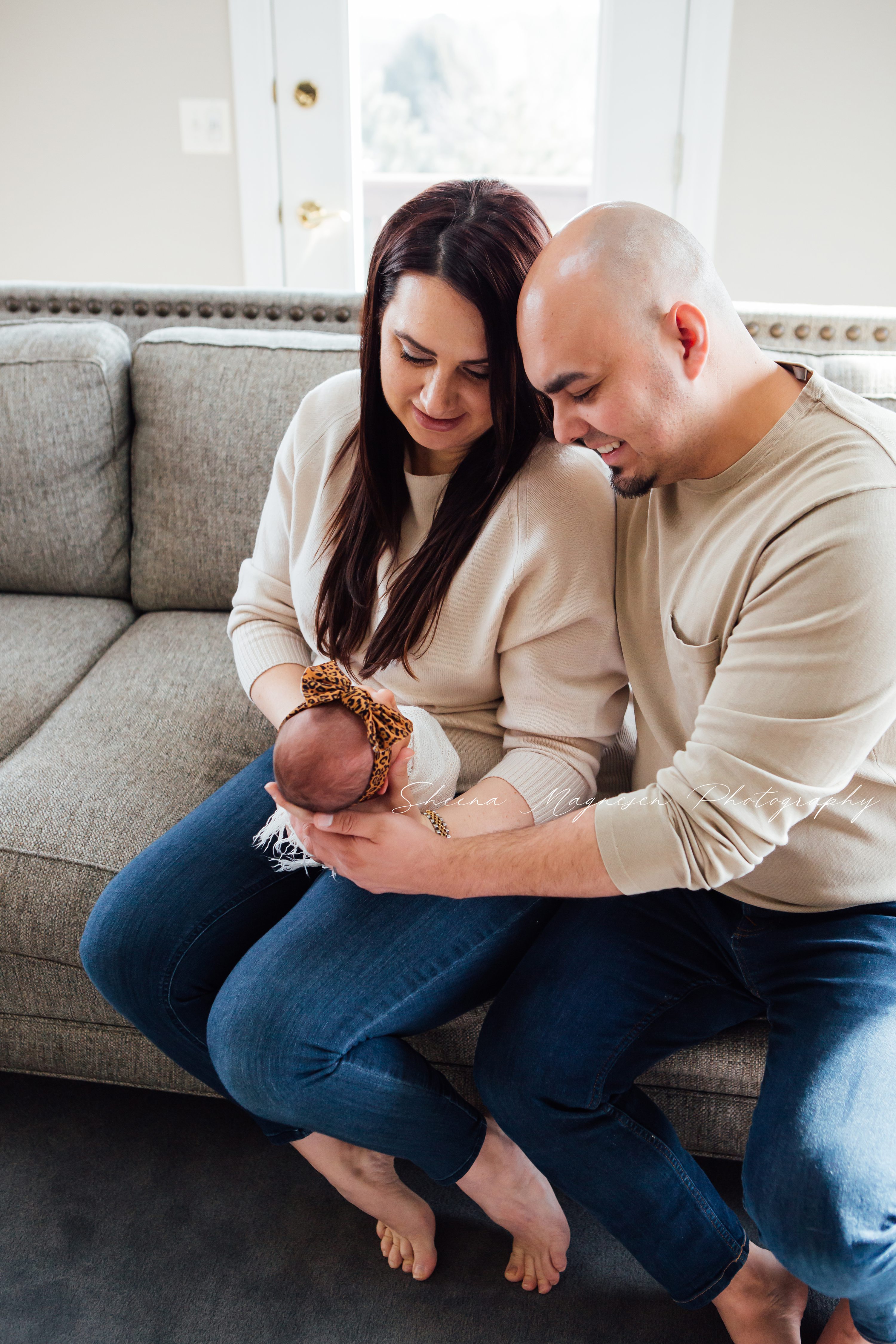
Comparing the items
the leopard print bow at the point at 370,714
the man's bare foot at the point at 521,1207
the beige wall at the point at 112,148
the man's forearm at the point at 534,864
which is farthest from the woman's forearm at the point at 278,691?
the beige wall at the point at 112,148

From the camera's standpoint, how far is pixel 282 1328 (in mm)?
1138

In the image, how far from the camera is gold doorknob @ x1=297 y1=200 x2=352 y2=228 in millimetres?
2893

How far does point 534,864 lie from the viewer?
40.1 inches

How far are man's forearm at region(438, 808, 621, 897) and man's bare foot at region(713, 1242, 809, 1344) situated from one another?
1.45ft

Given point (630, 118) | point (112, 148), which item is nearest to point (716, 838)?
point (630, 118)

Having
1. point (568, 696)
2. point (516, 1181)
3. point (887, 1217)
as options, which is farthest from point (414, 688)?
point (887, 1217)

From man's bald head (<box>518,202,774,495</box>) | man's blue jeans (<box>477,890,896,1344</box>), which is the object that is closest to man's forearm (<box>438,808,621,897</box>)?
man's blue jeans (<box>477,890,896,1344</box>)

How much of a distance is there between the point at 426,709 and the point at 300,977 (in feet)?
→ 1.26

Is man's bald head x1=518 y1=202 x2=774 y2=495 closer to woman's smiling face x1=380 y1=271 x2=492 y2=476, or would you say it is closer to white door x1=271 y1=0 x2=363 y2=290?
woman's smiling face x1=380 y1=271 x2=492 y2=476

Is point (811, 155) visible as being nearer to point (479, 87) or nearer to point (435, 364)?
point (479, 87)

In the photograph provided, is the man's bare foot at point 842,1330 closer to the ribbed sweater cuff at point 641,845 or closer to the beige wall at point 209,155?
the ribbed sweater cuff at point 641,845

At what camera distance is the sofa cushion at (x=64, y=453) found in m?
1.76

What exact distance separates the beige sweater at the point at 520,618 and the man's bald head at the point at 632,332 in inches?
6.2

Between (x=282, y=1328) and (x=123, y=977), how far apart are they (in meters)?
0.45
